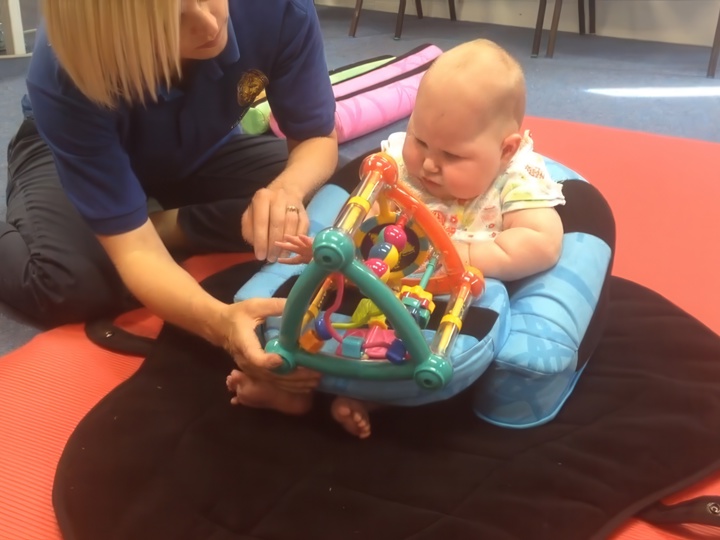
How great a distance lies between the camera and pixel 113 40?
82 centimetres

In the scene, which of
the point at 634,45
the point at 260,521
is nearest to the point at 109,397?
the point at 260,521

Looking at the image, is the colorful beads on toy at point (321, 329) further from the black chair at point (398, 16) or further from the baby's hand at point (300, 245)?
the black chair at point (398, 16)

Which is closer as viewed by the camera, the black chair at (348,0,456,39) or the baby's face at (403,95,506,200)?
the baby's face at (403,95,506,200)

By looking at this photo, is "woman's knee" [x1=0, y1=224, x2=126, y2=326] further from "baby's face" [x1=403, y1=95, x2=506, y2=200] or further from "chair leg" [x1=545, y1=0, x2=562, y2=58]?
"chair leg" [x1=545, y1=0, x2=562, y2=58]

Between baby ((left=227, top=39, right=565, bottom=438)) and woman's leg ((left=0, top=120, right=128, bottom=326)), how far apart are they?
0.38 m

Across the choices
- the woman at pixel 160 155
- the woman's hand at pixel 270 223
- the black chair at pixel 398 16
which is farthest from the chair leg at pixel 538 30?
the woman's hand at pixel 270 223

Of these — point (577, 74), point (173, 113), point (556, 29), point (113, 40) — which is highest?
point (113, 40)

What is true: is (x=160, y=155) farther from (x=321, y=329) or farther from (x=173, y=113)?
(x=321, y=329)

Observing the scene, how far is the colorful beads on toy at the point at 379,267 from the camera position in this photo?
2.79 feet

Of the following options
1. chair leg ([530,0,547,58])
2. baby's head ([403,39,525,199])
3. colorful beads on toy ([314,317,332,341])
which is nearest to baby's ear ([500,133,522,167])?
baby's head ([403,39,525,199])

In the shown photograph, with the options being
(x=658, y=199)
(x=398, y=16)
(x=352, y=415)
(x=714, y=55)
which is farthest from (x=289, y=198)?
(x=398, y=16)

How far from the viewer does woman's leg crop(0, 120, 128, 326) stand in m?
1.23

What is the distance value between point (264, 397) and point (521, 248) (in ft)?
1.31

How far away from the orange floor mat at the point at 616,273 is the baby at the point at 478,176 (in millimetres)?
275
